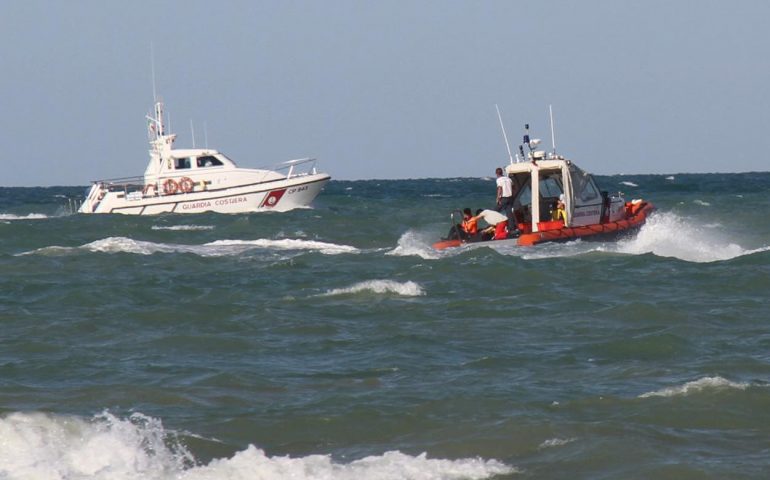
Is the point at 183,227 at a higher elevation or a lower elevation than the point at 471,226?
lower

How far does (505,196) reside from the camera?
25516 millimetres

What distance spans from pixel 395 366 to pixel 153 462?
3.98m

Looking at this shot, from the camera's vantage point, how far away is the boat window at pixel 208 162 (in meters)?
42.7

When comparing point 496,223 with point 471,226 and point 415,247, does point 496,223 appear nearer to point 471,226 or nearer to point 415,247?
point 471,226

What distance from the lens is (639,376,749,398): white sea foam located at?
1148 centimetres

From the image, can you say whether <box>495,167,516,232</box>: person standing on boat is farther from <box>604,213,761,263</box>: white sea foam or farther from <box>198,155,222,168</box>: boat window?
<box>198,155,222,168</box>: boat window

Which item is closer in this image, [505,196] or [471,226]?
[505,196]

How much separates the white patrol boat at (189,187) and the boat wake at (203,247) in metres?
10.2

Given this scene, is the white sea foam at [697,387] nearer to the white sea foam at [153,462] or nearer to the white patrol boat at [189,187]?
the white sea foam at [153,462]

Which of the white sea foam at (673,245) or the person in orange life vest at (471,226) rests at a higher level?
the person in orange life vest at (471,226)

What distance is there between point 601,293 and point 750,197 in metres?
36.3

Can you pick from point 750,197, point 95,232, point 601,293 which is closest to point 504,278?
point 601,293

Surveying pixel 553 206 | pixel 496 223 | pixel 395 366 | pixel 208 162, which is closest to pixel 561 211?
pixel 553 206

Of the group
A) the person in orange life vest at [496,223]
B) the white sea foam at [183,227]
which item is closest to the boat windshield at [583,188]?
the person in orange life vest at [496,223]
